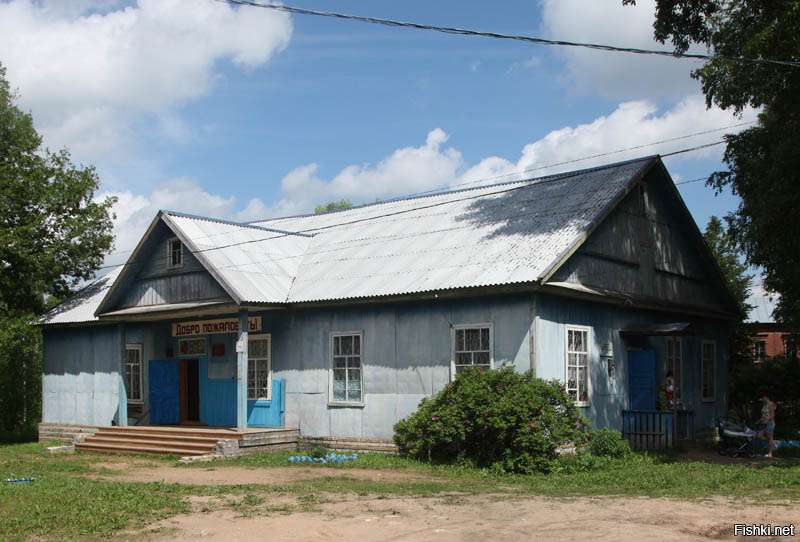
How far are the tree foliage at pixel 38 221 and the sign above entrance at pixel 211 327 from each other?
5282mm

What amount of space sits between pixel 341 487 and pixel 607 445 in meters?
5.64

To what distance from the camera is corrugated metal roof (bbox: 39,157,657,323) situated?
54.5 feet

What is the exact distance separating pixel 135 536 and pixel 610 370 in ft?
37.9

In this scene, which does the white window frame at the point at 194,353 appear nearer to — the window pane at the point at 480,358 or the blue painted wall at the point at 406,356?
the blue painted wall at the point at 406,356

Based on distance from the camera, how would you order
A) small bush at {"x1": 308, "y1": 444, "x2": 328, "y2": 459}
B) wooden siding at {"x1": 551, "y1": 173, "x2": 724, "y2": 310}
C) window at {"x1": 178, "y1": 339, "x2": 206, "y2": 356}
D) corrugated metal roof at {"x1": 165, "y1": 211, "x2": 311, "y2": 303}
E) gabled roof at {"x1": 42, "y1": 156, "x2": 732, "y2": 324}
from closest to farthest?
gabled roof at {"x1": 42, "y1": 156, "x2": 732, "y2": 324} → small bush at {"x1": 308, "y1": 444, "x2": 328, "y2": 459} → wooden siding at {"x1": 551, "y1": 173, "x2": 724, "y2": 310} → corrugated metal roof at {"x1": 165, "y1": 211, "x2": 311, "y2": 303} → window at {"x1": 178, "y1": 339, "x2": 206, "y2": 356}

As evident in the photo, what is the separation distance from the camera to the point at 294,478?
14.2 metres

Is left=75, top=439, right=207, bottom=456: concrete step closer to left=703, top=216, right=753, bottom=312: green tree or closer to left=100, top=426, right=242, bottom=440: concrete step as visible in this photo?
left=100, top=426, right=242, bottom=440: concrete step

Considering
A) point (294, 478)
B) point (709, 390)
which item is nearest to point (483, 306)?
point (294, 478)

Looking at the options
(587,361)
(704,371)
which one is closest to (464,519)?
(587,361)

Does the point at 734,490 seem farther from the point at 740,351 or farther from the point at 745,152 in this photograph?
the point at 740,351

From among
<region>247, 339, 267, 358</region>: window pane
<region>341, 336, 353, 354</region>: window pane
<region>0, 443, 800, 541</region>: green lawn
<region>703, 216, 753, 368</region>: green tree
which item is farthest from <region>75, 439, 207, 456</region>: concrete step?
<region>703, 216, 753, 368</region>: green tree

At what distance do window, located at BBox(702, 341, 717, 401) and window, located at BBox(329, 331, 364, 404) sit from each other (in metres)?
9.48

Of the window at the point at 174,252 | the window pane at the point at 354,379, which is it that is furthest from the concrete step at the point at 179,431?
the window at the point at 174,252

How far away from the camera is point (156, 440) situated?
63.6 feet
